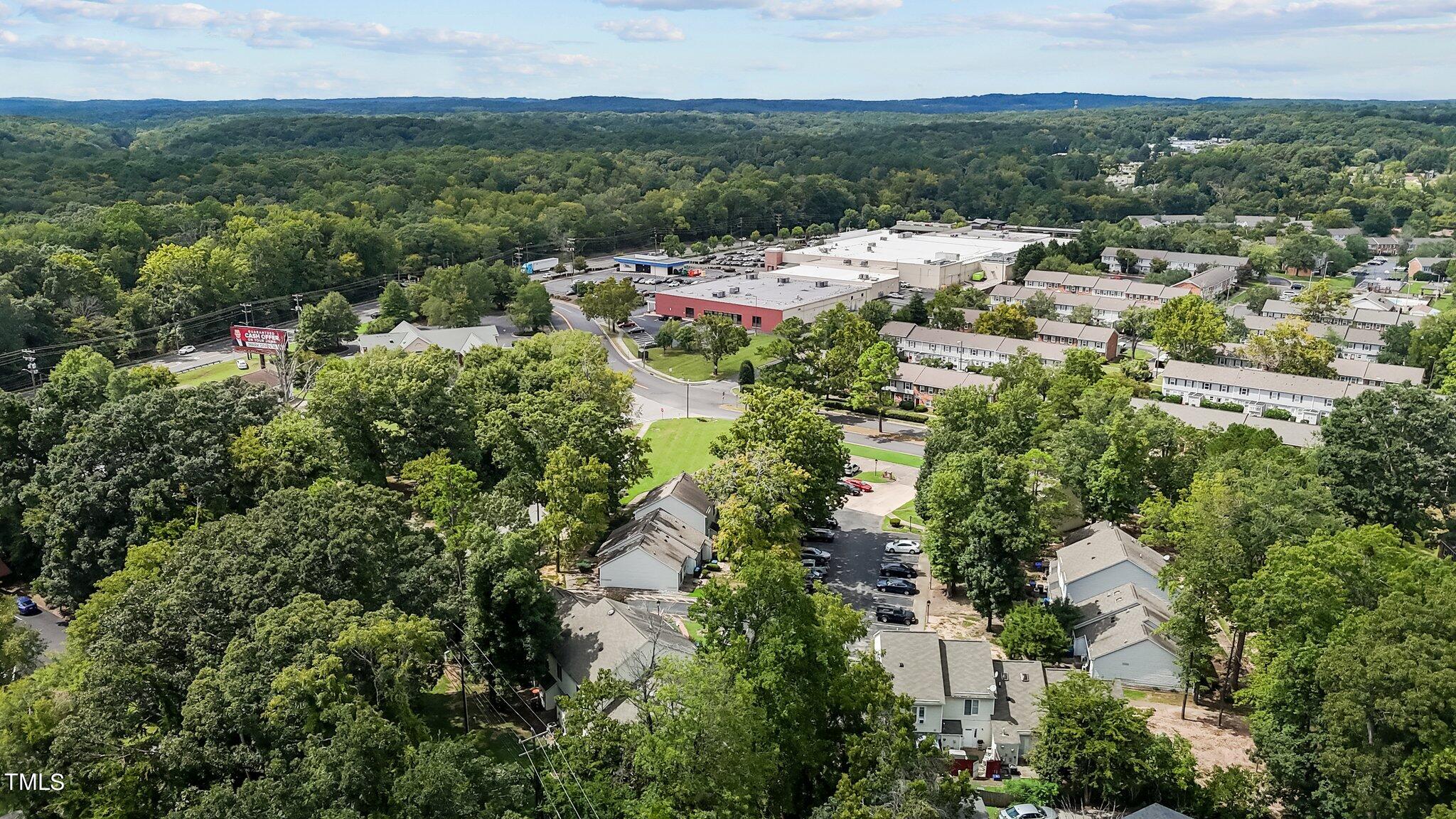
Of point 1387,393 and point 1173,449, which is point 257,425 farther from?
point 1387,393

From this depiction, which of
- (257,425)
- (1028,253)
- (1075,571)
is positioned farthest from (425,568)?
(1028,253)

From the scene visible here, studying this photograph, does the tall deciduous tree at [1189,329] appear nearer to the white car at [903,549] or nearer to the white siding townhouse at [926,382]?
the white siding townhouse at [926,382]

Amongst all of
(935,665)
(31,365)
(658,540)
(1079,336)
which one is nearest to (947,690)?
(935,665)

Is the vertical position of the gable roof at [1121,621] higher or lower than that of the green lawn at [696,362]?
lower

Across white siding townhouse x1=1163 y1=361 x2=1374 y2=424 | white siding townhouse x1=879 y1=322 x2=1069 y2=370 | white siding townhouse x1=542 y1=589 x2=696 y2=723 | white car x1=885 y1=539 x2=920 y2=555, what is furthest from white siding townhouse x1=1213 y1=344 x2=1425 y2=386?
white siding townhouse x1=542 y1=589 x2=696 y2=723

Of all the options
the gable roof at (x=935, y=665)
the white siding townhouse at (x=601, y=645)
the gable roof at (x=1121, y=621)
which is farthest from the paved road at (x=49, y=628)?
the gable roof at (x=1121, y=621)

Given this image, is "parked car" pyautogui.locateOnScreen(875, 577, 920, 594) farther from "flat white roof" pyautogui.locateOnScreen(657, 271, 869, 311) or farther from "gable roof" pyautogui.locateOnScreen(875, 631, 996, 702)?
"flat white roof" pyautogui.locateOnScreen(657, 271, 869, 311)
